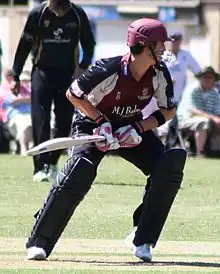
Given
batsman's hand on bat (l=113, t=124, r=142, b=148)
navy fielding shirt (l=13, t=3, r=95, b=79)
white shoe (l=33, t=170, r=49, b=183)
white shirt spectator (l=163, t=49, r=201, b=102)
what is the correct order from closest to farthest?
batsman's hand on bat (l=113, t=124, r=142, b=148)
navy fielding shirt (l=13, t=3, r=95, b=79)
white shoe (l=33, t=170, r=49, b=183)
white shirt spectator (l=163, t=49, r=201, b=102)

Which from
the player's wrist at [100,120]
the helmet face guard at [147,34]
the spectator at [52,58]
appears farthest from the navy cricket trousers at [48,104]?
the helmet face guard at [147,34]

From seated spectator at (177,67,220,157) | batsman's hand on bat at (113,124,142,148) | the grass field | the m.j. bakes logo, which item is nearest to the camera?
the grass field

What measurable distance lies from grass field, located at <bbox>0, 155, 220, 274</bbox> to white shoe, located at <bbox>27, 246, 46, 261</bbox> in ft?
0.23

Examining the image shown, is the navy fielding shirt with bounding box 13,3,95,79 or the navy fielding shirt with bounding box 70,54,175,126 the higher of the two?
the navy fielding shirt with bounding box 70,54,175,126

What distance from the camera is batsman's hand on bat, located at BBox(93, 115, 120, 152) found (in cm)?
730

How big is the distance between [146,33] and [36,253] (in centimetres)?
166

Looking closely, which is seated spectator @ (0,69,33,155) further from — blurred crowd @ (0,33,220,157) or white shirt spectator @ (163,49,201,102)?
white shirt spectator @ (163,49,201,102)

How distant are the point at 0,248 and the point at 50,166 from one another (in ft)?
13.6

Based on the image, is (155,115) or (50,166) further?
(50,166)

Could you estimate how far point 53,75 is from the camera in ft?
38.8

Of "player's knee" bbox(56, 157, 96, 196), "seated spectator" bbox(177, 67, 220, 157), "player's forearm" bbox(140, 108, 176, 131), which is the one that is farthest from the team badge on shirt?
"seated spectator" bbox(177, 67, 220, 157)

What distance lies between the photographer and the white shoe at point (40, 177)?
1202 centimetres

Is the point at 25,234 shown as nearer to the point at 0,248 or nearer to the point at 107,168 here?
the point at 0,248

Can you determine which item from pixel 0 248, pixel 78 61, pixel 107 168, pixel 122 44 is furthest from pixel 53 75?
pixel 122 44
